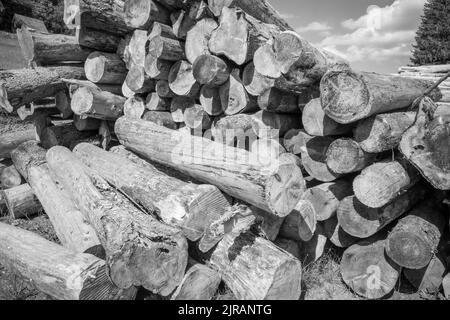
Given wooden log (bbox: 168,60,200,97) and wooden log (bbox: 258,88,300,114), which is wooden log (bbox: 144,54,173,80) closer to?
wooden log (bbox: 168,60,200,97)

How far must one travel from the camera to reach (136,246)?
7.84ft

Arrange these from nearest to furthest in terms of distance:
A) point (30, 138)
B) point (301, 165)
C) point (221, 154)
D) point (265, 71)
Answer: point (221, 154), point (265, 71), point (301, 165), point (30, 138)

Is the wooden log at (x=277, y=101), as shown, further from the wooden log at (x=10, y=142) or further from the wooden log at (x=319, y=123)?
the wooden log at (x=10, y=142)

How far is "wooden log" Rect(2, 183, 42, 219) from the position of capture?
14.1 feet

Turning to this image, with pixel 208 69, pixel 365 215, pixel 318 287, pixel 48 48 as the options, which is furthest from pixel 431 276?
pixel 48 48

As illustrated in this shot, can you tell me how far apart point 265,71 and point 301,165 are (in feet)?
3.57

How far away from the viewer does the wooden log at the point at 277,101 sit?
345 cm

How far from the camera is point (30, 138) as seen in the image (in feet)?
18.6

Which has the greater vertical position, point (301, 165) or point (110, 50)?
point (110, 50)

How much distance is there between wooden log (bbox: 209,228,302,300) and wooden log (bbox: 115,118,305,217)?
1.17ft

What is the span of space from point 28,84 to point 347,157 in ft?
13.4

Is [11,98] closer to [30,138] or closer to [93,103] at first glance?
[93,103]

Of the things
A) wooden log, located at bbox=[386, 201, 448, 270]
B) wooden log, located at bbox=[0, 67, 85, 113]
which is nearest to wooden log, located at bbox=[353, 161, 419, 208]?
wooden log, located at bbox=[386, 201, 448, 270]
